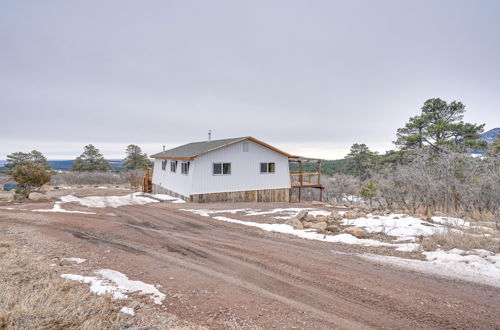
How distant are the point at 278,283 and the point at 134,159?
51.6 metres

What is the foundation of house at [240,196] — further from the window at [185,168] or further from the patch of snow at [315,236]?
the patch of snow at [315,236]

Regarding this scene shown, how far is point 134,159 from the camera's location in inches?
1969

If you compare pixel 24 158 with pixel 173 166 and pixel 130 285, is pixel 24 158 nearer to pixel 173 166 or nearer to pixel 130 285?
pixel 173 166

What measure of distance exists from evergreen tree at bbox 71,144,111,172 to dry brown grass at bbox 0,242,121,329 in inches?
1877

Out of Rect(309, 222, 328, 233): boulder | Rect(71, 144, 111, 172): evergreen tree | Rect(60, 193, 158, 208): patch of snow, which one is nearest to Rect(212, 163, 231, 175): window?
Rect(60, 193, 158, 208): patch of snow

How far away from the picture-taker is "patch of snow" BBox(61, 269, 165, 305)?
3.98 meters

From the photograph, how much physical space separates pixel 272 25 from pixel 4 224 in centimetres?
3082

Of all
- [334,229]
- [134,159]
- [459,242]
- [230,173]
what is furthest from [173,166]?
[134,159]

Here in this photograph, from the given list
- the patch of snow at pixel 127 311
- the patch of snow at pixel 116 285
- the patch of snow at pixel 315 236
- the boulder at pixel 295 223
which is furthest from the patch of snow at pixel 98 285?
the boulder at pixel 295 223

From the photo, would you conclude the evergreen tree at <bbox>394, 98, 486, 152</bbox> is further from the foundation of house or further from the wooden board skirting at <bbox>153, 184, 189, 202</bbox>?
Result: the wooden board skirting at <bbox>153, 184, 189, 202</bbox>

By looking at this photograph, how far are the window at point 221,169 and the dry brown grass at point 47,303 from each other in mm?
14207

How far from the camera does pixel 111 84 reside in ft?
94.3

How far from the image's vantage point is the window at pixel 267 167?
21.0 m

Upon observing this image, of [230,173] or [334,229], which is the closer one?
[334,229]
